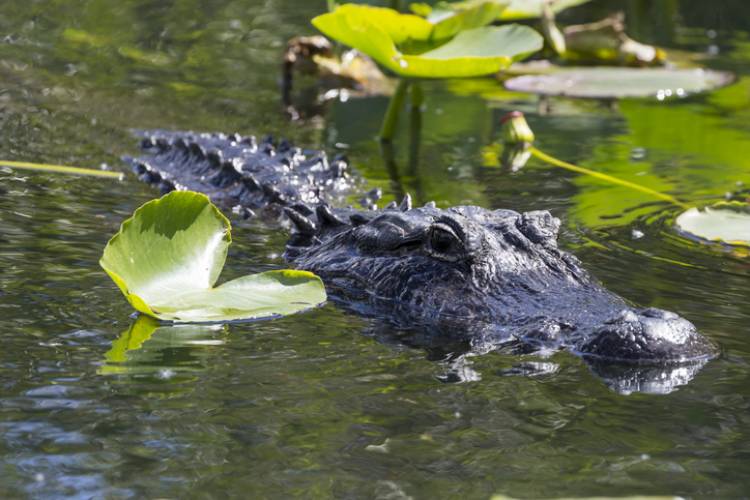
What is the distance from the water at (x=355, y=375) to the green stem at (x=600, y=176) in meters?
0.06

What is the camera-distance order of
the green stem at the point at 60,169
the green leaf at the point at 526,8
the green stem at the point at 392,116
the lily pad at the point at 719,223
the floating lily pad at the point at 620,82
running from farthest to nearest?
the floating lily pad at the point at 620,82, the green leaf at the point at 526,8, the green stem at the point at 392,116, the green stem at the point at 60,169, the lily pad at the point at 719,223

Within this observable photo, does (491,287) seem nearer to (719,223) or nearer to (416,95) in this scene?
(719,223)

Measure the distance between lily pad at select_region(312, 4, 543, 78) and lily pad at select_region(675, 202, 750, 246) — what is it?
1.18 metres

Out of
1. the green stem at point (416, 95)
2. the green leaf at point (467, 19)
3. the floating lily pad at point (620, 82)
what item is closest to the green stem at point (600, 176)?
the green leaf at point (467, 19)

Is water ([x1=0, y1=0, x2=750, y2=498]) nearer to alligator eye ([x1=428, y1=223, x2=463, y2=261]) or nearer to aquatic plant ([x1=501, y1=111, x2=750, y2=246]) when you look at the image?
aquatic plant ([x1=501, y1=111, x2=750, y2=246])

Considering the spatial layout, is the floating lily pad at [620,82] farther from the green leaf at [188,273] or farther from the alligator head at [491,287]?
the green leaf at [188,273]

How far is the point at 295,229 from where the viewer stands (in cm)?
541

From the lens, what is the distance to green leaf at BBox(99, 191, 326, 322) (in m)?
A: 3.87

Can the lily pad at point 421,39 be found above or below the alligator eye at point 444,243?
above

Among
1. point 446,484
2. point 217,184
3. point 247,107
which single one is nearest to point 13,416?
point 446,484

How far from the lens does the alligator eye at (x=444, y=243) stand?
13.9ft

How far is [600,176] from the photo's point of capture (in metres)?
6.68

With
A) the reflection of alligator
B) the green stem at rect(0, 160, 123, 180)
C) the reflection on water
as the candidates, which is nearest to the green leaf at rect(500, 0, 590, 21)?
the green stem at rect(0, 160, 123, 180)

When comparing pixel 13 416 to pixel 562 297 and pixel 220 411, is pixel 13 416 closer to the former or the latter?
pixel 220 411
